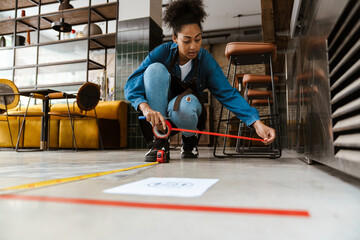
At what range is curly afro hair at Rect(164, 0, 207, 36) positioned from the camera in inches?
64.6

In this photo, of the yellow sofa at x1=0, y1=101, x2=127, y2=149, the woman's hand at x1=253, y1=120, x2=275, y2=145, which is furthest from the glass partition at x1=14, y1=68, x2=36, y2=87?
the woman's hand at x1=253, y1=120, x2=275, y2=145

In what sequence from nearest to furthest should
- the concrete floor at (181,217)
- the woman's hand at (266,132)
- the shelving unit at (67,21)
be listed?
the concrete floor at (181,217) < the woman's hand at (266,132) < the shelving unit at (67,21)

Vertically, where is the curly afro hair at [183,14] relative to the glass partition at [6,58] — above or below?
below

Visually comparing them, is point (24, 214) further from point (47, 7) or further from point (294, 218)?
point (47, 7)

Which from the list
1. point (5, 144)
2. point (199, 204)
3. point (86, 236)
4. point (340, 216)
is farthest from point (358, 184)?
point (5, 144)

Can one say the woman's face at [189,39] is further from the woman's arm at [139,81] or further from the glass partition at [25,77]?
the glass partition at [25,77]

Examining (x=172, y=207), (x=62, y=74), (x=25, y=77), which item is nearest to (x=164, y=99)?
(x=172, y=207)

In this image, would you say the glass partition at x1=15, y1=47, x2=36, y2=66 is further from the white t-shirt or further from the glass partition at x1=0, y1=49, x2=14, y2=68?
the white t-shirt

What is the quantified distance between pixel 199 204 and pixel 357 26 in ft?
2.10

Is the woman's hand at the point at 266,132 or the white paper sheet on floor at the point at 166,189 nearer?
the white paper sheet on floor at the point at 166,189

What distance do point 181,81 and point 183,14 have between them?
0.41 m

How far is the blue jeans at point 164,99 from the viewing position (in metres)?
1.63

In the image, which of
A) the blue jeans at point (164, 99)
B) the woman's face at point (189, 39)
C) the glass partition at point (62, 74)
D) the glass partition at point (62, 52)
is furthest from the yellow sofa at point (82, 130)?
the woman's face at point (189, 39)

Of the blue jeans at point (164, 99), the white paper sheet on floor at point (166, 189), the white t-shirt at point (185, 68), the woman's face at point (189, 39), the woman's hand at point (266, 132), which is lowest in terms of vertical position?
the white paper sheet on floor at point (166, 189)
